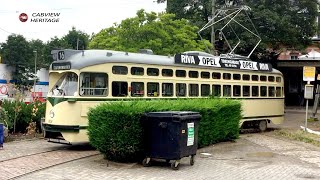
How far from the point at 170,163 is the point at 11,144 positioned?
5702 millimetres

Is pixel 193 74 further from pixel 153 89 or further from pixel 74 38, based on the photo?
pixel 74 38

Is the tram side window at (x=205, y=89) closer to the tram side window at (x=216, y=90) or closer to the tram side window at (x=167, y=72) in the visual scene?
the tram side window at (x=216, y=90)

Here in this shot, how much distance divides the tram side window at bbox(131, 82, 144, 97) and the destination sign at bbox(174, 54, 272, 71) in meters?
2.01

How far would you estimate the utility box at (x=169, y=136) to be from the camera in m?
9.84

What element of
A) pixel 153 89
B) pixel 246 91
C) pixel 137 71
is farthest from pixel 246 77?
pixel 137 71

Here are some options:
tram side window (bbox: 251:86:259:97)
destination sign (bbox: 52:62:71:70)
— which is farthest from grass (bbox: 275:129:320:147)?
destination sign (bbox: 52:62:71:70)

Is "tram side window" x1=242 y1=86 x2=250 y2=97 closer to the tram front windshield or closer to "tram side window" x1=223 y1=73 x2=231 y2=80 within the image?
"tram side window" x1=223 y1=73 x2=231 y2=80

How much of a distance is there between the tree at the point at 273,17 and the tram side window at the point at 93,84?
17.5m

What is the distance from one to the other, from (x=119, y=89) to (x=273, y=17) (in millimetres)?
18780

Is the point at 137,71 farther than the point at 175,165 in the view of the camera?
Yes

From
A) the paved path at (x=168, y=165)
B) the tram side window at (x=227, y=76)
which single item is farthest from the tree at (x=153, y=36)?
the paved path at (x=168, y=165)

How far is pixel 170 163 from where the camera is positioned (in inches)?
416

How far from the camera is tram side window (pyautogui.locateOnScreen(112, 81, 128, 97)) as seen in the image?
13523 mm

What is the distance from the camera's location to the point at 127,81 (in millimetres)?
13891
